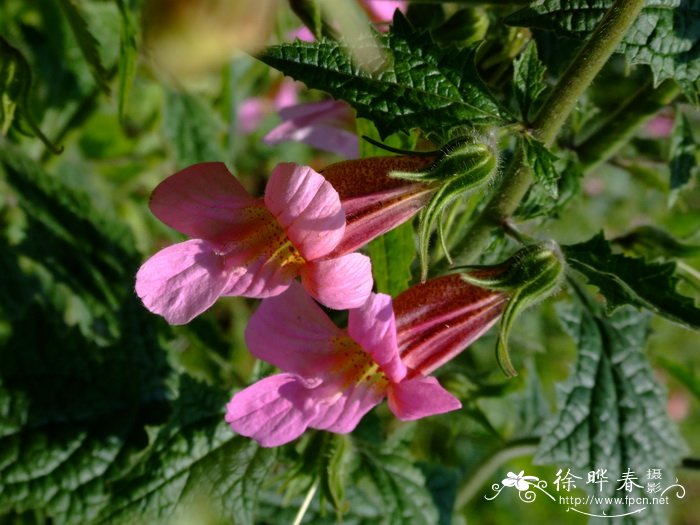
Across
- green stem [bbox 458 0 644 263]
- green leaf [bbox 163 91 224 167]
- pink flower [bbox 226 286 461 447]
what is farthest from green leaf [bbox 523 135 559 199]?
green leaf [bbox 163 91 224 167]

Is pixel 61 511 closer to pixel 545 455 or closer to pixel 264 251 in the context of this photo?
pixel 264 251

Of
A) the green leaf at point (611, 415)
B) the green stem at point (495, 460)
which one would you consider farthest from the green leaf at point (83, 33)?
the green stem at point (495, 460)

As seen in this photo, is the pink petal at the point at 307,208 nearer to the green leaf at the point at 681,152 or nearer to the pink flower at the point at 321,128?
the pink flower at the point at 321,128

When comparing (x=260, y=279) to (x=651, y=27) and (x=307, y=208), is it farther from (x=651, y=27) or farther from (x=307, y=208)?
(x=651, y=27)

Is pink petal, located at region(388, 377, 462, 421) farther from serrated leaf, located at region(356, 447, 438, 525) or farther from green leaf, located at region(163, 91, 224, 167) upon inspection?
green leaf, located at region(163, 91, 224, 167)

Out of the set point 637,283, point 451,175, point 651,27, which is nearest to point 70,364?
point 451,175

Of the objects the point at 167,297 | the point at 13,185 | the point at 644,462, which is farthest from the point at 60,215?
the point at 644,462

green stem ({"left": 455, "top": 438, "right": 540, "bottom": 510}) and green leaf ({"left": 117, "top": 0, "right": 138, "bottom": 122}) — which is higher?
green leaf ({"left": 117, "top": 0, "right": 138, "bottom": 122})
